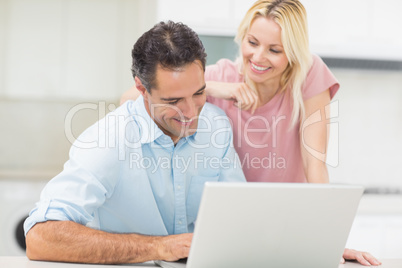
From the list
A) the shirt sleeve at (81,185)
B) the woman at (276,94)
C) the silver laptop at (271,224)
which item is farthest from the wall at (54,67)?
the silver laptop at (271,224)

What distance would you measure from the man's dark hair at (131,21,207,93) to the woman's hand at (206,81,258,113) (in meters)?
0.29

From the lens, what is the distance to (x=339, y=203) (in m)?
0.99

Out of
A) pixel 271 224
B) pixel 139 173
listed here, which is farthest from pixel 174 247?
pixel 139 173

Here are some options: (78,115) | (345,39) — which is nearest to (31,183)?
(78,115)

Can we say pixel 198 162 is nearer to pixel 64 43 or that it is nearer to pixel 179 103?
pixel 179 103

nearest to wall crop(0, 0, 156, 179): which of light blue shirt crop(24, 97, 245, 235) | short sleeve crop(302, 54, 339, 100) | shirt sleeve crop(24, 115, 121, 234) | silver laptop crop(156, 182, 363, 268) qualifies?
short sleeve crop(302, 54, 339, 100)

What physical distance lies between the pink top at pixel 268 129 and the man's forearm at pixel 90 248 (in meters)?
0.77

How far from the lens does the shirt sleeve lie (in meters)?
1.26

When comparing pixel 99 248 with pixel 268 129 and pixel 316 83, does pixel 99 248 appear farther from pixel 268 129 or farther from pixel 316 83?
pixel 316 83

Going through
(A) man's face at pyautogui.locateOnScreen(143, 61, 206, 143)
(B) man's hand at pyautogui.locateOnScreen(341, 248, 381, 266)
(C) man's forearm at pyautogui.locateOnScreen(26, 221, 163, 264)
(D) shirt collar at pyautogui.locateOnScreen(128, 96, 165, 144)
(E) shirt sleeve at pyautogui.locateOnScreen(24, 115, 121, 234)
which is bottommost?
(B) man's hand at pyautogui.locateOnScreen(341, 248, 381, 266)

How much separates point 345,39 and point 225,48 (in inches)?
31.1

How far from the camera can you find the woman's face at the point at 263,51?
175cm

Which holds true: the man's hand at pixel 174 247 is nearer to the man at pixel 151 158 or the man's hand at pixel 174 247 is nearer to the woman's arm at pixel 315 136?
the man at pixel 151 158

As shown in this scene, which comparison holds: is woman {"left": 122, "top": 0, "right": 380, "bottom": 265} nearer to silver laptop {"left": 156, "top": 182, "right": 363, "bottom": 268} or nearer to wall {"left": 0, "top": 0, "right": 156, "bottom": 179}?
silver laptop {"left": 156, "top": 182, "right": 363, "bottom": 268}
